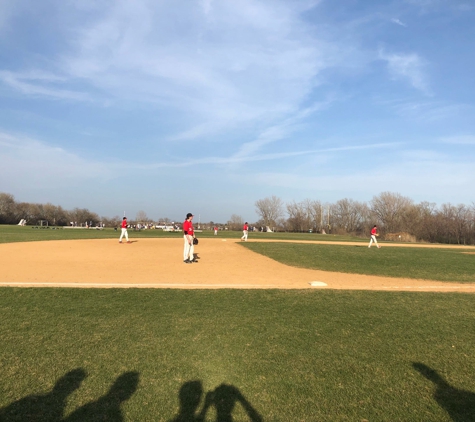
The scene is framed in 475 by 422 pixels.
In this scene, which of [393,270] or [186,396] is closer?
[186,396]

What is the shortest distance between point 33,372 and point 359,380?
382 cm

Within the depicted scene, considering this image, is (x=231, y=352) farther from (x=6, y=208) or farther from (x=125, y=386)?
(x=6, y=208)

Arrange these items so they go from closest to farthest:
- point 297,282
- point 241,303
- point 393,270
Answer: point 241,303
point 297,282
point 393,270

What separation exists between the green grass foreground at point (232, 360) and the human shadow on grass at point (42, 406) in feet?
0.05

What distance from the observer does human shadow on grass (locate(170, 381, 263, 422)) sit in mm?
3184

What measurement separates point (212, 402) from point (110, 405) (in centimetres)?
101

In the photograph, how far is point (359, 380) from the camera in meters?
3.89

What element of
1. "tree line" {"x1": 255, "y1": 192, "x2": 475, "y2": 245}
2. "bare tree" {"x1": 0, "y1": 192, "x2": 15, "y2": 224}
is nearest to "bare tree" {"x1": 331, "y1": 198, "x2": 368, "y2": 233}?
"tree line" {"x1": 255, "y1": 192, "x2": 475, "y2": 245}

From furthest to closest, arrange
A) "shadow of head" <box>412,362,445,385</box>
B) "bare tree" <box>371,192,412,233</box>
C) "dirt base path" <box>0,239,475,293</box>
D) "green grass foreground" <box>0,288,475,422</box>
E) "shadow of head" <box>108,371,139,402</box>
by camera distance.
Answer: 1. "bare tree" <box>371,192,412,233</box>
2. "dirt base path" <box>0,239,475,293</box>
3. "shadow of head" <box>412,362,445,385</box>
4. "shadow of head" <box>108,371,139,402</box>
5. "green grass foreground" <box>0,288,475,422</box>

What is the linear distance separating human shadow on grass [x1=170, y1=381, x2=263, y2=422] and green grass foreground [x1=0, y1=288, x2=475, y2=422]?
0.04ft

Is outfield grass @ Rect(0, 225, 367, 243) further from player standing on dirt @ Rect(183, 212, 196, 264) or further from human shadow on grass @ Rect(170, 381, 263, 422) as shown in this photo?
human shadow on grass @ Rect(170, 381, 263, 422)

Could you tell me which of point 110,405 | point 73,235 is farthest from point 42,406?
point 73,235

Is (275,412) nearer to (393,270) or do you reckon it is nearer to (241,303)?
(241,303)

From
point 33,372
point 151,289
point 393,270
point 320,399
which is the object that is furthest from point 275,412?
point 393,270
